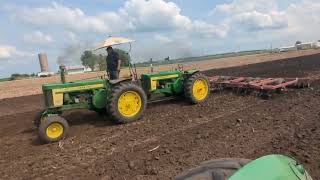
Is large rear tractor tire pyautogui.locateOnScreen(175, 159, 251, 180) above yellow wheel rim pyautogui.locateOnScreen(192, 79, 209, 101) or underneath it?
above

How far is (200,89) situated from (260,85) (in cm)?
172

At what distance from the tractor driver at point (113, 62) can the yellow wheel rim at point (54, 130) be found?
227 cm

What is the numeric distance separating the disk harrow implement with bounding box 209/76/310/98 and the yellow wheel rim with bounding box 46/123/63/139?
5725mm

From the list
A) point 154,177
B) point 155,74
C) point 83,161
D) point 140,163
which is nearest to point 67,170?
point 83,161

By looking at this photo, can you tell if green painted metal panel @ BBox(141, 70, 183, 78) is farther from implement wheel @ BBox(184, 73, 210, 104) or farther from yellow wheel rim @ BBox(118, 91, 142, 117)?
yellow wheel rim @ BBox(118, 91, 142, 117)

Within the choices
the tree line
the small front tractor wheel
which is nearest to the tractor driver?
the tree line

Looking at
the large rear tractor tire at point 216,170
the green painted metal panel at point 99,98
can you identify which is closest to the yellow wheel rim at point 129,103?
the green painted metal panel at point 99,98

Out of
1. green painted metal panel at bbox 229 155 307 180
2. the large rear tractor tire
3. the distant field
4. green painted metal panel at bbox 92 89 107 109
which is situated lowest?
the distant field

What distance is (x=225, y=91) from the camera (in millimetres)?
13570

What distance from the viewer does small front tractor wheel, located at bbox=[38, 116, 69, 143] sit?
9.24 metres

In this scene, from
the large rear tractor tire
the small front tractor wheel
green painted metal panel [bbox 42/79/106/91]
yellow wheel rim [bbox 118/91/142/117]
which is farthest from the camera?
yellow wheel rim [bbox 118/91/142/117]

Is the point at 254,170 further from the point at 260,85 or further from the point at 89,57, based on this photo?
the point at 89,57

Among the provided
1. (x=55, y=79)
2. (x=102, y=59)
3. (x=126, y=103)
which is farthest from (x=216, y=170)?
(x=55, y=79)

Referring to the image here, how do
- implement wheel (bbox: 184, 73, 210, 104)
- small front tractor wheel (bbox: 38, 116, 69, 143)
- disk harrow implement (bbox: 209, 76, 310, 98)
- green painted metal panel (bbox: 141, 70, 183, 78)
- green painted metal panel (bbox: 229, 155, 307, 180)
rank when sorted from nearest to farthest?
green painted metal panel (bbox: 229, 155, 307, 180), small front tractor wheel (bbox: 38, 116, 69, 143), green painted metal panel (bbox: 141, 70, 183, 78), implement wheel (bbox: 184, 73, 210, 104), disk harrow implement (bbox: 209, 76, 310, 98)
